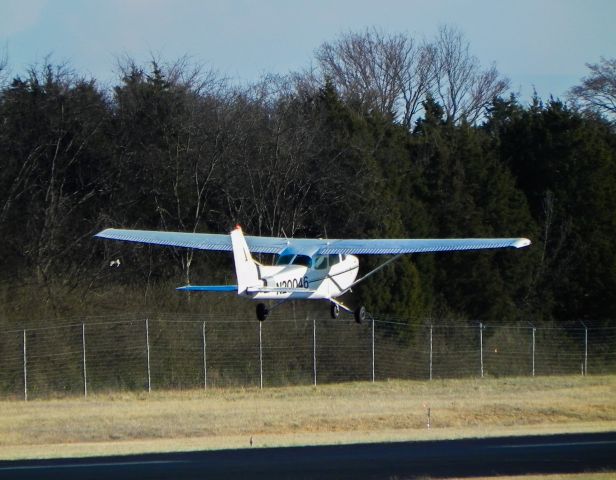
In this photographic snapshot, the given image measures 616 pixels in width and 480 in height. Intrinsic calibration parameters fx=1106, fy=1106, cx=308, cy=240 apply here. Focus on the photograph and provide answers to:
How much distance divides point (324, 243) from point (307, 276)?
1.45m

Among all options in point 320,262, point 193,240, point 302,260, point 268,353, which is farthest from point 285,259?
point 268,353

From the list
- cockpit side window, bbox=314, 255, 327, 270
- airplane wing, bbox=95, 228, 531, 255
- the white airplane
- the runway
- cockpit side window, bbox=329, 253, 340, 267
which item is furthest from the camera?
cockpit side window, bbox=329, 253, 340, 267

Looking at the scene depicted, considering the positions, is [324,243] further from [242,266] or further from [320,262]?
[242,266]

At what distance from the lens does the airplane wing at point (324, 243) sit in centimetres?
2745

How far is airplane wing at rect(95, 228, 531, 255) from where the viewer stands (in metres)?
27.5

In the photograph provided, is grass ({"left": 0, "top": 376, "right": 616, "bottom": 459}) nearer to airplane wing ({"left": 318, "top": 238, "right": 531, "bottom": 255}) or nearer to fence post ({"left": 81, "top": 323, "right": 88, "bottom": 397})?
fence post ({"left": 81, "top": 323, "right": 88, "bottom": 397})

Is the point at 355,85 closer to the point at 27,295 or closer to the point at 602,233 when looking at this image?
the point at 602,233

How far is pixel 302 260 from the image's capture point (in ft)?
88.1

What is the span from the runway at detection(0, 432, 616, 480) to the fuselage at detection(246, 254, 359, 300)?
390 cm

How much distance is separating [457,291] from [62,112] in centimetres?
1799

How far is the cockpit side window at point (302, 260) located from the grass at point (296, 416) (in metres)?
4.10

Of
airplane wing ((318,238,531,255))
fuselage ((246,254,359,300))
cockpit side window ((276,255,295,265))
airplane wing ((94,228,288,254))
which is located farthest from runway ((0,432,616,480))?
airplane wing ((94,228,288,254))

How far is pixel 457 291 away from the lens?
47281 millimetres

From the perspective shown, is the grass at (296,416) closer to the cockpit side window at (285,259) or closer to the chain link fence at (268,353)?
the chain link fence at (268,353)
